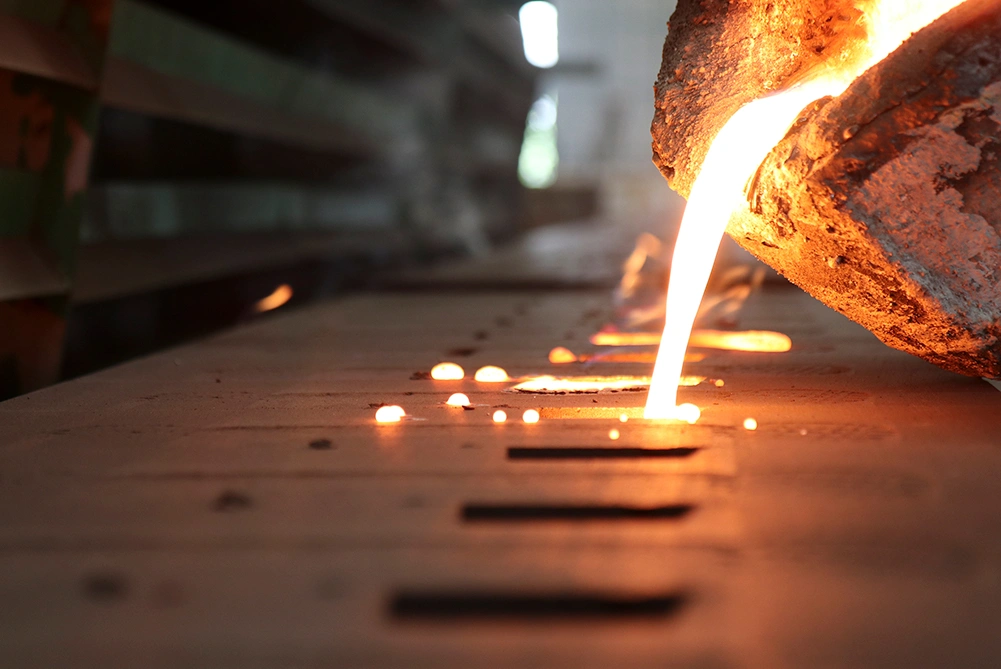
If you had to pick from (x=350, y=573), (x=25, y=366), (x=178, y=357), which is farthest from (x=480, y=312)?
(x=350, y=573)

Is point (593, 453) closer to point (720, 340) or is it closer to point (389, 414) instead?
point (389, 414)

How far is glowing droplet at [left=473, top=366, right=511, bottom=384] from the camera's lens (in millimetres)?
1354

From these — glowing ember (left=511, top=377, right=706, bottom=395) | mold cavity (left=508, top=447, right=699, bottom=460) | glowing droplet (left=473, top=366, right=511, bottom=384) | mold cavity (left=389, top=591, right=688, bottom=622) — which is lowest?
mold cavity (left=389, top=591, right=688, bottom=622)

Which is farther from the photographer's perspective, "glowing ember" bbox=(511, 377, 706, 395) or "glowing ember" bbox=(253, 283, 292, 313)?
"glowing ember" bbox=(253, 283, 292, 313)

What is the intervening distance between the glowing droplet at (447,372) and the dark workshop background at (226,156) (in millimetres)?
759

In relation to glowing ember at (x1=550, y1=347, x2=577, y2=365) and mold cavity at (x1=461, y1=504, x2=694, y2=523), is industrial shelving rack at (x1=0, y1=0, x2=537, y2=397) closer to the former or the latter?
glowing ember at (x1=550, y1=347, x2=577, y2=365)

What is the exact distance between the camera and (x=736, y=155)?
3.82 ft

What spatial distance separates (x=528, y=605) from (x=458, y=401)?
60 cm

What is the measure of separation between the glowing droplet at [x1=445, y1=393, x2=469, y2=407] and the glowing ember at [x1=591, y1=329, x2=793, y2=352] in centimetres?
58

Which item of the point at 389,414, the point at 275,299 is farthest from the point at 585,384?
the point at 275,299

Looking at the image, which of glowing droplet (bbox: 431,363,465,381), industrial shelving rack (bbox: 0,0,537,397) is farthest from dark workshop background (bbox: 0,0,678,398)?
glowing droplet (bbox: 431,363,465,381)

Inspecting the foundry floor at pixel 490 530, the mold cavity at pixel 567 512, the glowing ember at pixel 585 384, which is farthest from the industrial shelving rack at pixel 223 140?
the mold cavity at pixel 567 512

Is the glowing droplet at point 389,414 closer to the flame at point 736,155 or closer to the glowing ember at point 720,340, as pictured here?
the flame at point 736,155

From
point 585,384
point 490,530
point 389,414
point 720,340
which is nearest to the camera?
point 490,530
